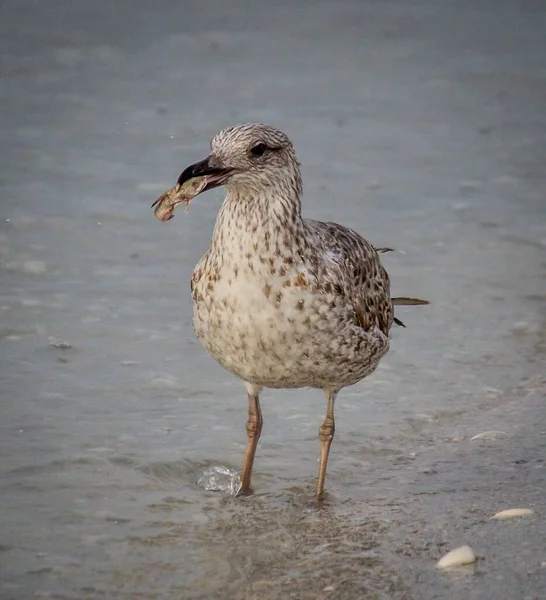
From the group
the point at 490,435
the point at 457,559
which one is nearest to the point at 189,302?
the point at 490,435

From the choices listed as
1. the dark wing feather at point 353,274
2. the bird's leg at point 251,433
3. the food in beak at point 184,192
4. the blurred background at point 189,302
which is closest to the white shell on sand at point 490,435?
the blurred background at point 189,302

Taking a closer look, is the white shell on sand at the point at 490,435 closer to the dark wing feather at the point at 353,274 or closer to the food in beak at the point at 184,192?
the dark wing feather at the point at 353,274

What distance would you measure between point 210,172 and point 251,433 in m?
1.41

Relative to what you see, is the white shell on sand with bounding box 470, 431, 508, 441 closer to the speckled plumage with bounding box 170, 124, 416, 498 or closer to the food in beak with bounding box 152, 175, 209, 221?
the speckled plumage with bounding box 170, 124, 416, 498

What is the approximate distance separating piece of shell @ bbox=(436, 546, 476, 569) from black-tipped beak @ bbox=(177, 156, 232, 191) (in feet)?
6.03

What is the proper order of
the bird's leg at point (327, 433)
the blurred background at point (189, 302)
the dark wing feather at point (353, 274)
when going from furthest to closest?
1. the bird's leg at point (327, 433)
2. the dark wing feather at point (353, 274)
3. the blurred background at point (189, 302)

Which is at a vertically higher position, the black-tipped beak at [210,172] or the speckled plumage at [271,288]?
the black-tipped beak at [210,172]

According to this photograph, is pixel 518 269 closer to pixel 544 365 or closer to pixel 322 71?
A: pixel 544 365

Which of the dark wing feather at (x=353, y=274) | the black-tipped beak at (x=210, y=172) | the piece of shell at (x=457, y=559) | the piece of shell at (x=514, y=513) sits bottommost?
the piece of shell at (x=514, y=513)

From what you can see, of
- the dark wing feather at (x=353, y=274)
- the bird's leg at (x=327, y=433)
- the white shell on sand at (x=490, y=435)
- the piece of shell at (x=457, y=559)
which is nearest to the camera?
the piece of shell at (x=457, y=559)

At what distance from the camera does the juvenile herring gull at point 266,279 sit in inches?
233

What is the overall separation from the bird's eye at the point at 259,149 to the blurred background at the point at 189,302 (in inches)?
63.3

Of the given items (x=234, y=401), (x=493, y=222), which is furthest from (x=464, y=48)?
(x=234, y=401)

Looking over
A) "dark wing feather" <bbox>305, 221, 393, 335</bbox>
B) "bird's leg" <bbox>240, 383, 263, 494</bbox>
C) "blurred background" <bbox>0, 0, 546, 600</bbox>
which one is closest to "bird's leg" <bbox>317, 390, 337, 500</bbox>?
"blurred background" <bbox>0, 0, 546, 600</bbox>
